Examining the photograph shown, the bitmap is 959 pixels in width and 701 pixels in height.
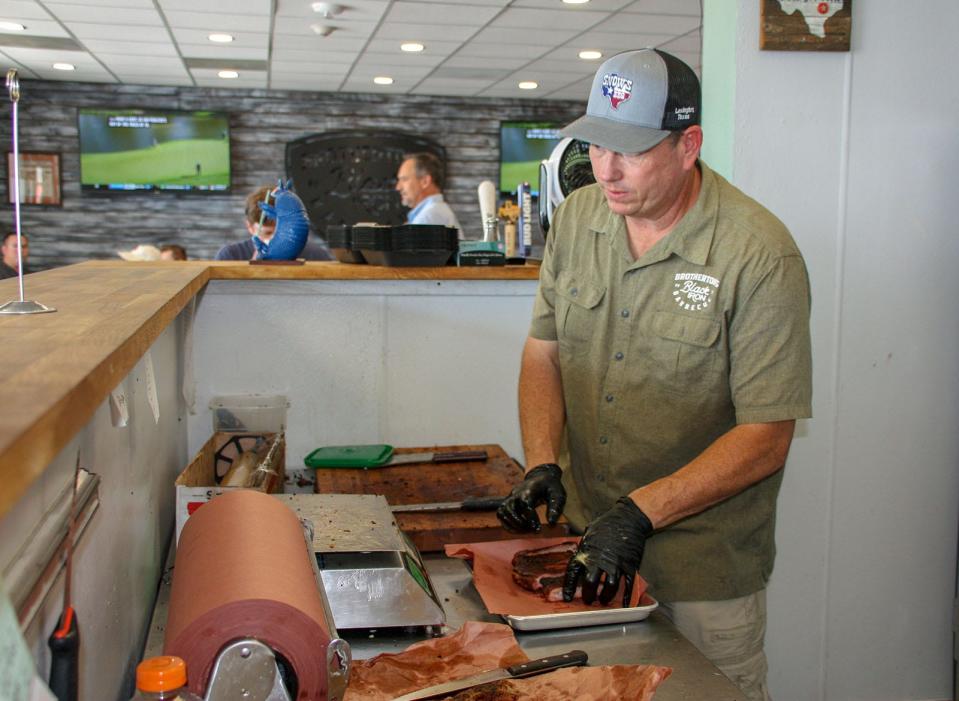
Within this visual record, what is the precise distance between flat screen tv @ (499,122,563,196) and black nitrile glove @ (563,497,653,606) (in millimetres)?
8252

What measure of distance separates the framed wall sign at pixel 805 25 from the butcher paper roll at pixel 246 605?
187 cm

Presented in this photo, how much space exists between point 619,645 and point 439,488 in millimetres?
792

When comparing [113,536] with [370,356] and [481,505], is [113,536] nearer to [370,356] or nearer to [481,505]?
[481,505]

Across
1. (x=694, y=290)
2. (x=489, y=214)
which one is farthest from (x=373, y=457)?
(x=489, y=214)

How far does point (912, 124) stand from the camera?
2.46m

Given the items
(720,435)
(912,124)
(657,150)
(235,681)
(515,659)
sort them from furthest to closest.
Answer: (912,124)
(720,435)
(657,150)
(515,659)
(235,681)

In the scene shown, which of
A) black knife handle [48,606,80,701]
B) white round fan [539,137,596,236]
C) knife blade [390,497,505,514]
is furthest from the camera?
white round fan [539,137,596,236]

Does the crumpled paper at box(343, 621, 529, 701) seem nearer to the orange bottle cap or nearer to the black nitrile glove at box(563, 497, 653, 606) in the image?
the black nitrile glove at box(563, 497, 653, 606)

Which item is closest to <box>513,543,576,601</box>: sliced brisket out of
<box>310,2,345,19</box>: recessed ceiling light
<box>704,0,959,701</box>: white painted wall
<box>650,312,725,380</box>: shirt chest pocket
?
<box>650,312,725,380</box>: shirt chest pocket

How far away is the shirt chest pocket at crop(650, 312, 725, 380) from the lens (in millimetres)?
1745

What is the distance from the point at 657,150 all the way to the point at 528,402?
60 centimetres

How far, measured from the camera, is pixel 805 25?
7.68ft

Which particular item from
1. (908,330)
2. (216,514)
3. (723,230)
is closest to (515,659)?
(216,514)

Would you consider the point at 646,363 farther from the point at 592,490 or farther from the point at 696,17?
the point at 696,17
